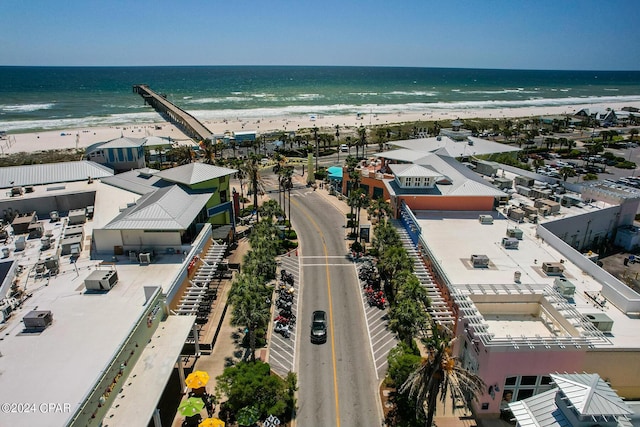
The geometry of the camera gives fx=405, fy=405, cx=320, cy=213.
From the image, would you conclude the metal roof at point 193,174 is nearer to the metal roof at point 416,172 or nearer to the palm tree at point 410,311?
the metal roof at point 416,172

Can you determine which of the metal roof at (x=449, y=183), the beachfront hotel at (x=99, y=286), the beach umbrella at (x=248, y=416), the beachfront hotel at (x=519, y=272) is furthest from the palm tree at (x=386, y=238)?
the beach umbrella at (x=248, y=416)

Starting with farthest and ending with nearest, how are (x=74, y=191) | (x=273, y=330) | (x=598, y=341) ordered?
(x=74, y=191) < (x=273, y=330) < (x=598, y=341)

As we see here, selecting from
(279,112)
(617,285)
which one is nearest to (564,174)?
(617,285)

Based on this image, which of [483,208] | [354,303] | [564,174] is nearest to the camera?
[354,303]

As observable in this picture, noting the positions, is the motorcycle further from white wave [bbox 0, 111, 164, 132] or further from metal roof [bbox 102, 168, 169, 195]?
white wave [bbox 0, 111, 164, 132]

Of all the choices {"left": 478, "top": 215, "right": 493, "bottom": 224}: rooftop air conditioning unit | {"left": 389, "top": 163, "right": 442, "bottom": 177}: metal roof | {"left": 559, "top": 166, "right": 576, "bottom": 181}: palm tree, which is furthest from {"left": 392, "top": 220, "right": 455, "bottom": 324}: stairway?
{"left": 559, "top": 166, "right": 576, "bottom": 181}: palm tree

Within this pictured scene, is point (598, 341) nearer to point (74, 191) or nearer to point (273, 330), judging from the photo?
point (273, 330)

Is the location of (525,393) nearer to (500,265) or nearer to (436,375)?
(436,375)
